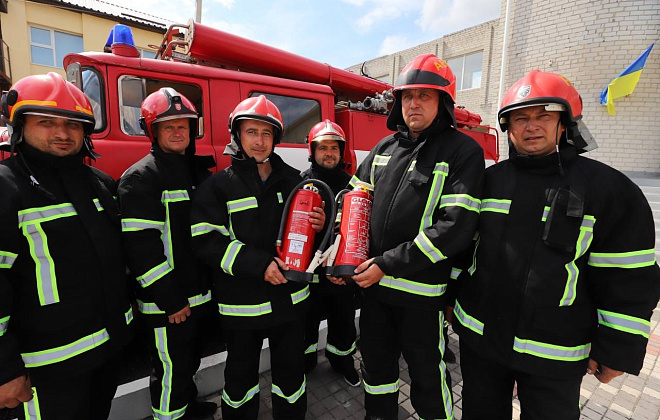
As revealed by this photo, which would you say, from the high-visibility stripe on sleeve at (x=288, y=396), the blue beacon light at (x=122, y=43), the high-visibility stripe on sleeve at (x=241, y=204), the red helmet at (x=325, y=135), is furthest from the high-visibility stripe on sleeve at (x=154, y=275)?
the blue beacon light at (x=122, y=43)

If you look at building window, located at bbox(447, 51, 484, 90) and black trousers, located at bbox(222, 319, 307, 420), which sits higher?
building window, located at bbox(447, 51, 484, 90)

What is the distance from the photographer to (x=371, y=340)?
2.04 metres

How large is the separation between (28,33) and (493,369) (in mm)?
18225

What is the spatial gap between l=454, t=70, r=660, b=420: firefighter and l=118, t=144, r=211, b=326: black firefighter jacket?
165cm

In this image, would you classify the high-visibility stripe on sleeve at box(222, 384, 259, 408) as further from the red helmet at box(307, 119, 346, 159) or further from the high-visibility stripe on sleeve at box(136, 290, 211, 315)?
the red helmet at box(307, 119, 346, 159)

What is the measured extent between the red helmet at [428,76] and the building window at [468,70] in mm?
15871

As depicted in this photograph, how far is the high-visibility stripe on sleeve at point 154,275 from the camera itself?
1.79 metres

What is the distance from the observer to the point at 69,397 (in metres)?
1.50

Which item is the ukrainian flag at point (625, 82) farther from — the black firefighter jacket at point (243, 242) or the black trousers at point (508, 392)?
the black firefighter jacket at point (243, 242)

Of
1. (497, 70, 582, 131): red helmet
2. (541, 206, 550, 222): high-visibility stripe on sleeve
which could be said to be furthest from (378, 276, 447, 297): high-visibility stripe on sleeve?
(497, 70, 582, 131): red helmet

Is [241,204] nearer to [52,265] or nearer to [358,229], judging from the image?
[358,229]

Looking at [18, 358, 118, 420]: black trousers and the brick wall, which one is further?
the brick wall

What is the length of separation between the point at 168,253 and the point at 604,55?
10957 mm

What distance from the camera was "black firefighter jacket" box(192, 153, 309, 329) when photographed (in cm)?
179
